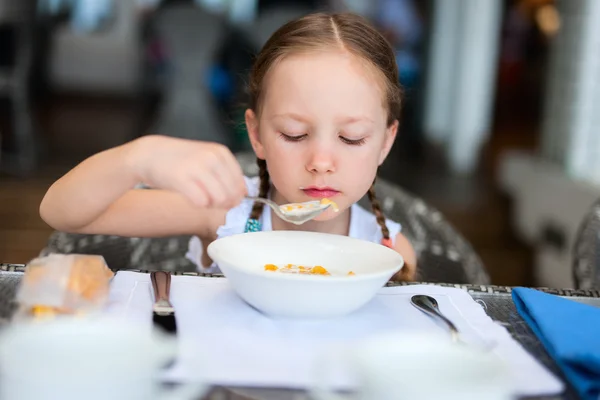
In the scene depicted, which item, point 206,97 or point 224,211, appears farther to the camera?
point 206,97

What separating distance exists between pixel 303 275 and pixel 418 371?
255mm

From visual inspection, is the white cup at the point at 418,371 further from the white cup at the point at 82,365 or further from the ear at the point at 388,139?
the ear at the point at 388,139

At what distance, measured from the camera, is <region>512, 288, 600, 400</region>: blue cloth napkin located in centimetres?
67

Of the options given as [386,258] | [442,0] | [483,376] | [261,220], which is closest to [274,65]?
[261,220]

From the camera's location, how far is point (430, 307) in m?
0.84

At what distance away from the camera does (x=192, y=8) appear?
194 inches

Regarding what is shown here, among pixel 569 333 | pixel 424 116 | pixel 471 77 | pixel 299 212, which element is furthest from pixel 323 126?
pixel 424 116

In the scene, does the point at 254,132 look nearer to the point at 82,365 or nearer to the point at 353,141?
the point at 353,141

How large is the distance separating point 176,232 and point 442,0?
179 inches

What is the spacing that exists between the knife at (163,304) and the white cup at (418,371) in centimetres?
25

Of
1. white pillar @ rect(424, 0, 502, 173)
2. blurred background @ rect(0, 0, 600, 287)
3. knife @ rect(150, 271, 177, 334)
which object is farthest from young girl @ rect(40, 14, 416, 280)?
white pillar @ rect(424, 0, 502, 173)

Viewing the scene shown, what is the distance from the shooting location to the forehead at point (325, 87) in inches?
43.0

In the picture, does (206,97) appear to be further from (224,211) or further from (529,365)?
(529,365)

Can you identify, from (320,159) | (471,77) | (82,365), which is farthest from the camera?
(471,77)
